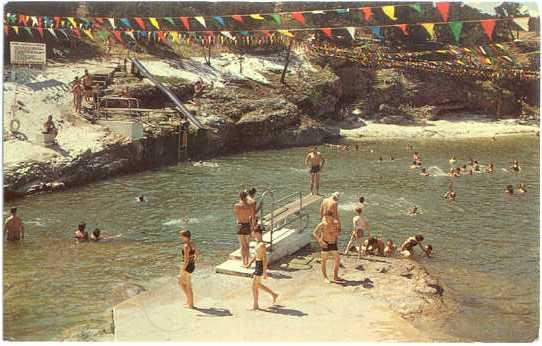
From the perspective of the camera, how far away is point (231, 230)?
22312 mm

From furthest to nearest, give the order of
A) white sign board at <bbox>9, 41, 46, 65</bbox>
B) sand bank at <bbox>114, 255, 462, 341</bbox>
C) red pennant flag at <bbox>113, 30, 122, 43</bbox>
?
red pennant flag at <bbox>113, 30, 122, 43</bbox>, white sign board at <bbox>9, 41, 46, 65</bbox>, sand bank at <bbox>114, 255, 462, 341</bbox>

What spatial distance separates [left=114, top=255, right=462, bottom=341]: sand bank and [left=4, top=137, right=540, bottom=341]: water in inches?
39.9

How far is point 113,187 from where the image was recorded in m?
29.5

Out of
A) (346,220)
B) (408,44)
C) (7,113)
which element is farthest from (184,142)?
(408,44)

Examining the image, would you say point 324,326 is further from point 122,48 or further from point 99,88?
point 122,48

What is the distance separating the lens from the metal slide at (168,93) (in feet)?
134

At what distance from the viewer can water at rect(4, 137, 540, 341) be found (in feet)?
47.8

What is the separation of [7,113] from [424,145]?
1161 inches

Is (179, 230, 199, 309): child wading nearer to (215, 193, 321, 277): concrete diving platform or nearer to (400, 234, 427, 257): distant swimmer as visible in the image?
(215, 193, 321, 277): concrete diving platform

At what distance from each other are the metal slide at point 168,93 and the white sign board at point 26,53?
51.9 feet

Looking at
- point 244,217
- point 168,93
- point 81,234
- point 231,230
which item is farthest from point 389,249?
point 168,93

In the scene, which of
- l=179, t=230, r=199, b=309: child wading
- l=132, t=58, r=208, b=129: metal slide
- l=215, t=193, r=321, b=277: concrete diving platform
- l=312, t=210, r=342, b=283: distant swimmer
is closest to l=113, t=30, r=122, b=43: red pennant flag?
l=132, t=58, r=208, b=129: metal slide

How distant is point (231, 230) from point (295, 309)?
9.39 meters

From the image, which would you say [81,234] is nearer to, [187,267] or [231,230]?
[231,230]
